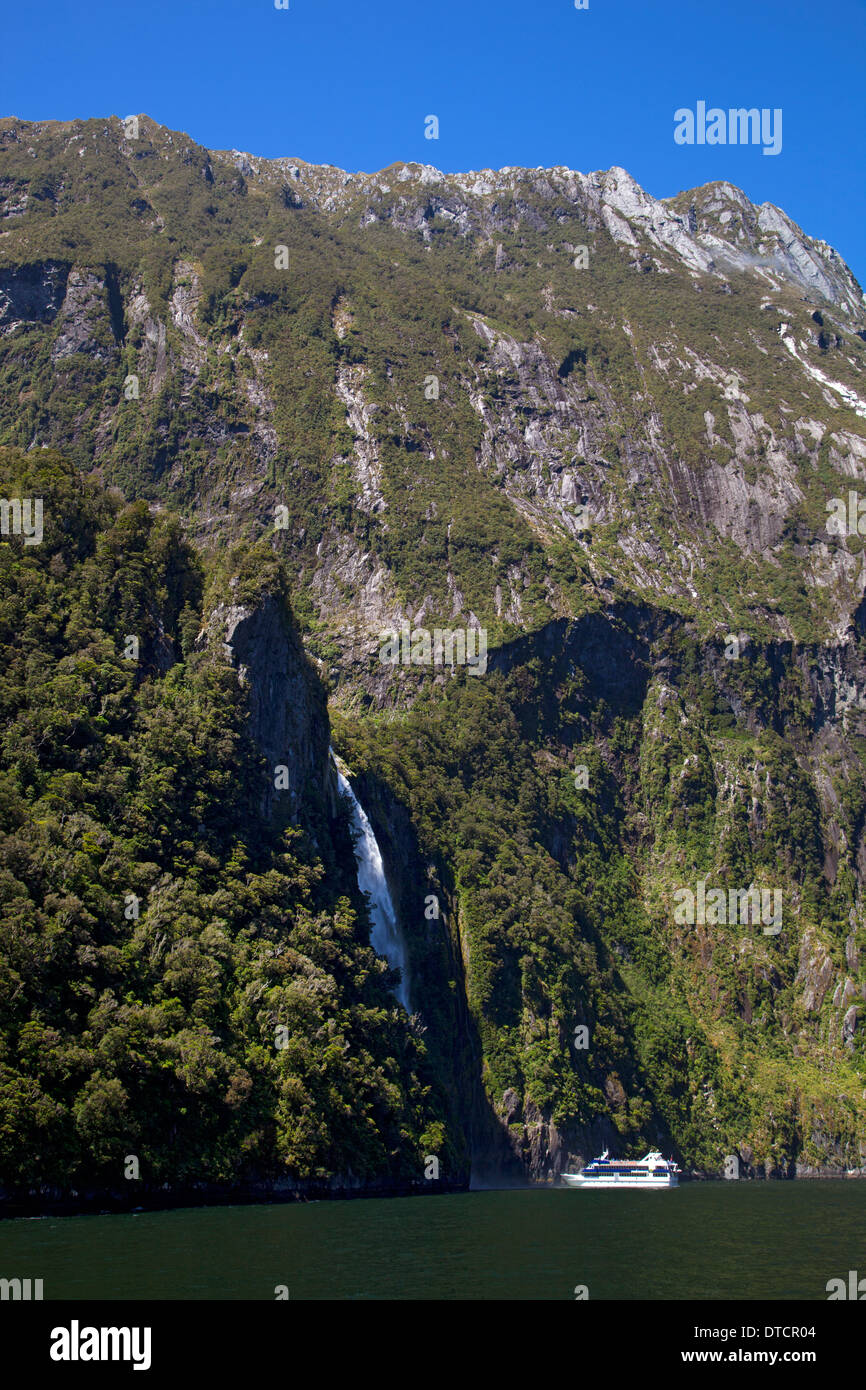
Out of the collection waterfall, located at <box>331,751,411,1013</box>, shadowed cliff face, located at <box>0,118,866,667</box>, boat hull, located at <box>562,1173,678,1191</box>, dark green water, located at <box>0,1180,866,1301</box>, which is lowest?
boat hull, located at <box>562,1173,678,1191</box>

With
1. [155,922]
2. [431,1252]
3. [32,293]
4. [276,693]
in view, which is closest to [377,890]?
[276,693]

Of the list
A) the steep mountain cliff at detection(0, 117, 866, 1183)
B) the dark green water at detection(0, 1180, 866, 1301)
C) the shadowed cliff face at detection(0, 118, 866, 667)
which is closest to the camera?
the dark green water at detection(0, 1180, 866, 1301)

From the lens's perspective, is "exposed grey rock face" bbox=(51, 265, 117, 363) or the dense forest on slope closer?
the dense forest on slope

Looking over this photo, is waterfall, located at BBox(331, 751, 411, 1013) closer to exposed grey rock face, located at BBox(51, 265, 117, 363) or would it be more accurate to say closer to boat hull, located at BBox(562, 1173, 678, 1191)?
boat hull, located at BBox(562, 1173, 678, 1191)

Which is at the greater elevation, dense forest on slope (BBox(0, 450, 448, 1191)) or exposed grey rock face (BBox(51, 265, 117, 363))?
exposed grey rock face (BBox(51, 265, 117, 363))

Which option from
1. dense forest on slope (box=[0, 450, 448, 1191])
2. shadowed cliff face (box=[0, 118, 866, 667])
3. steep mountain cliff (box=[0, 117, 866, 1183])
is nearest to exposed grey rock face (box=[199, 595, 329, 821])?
steep mountain cliff (box=[0, 117, 866, 1183])

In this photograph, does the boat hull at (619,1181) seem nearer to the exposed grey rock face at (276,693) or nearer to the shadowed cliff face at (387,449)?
the exposed grey rock face at (276,693)
